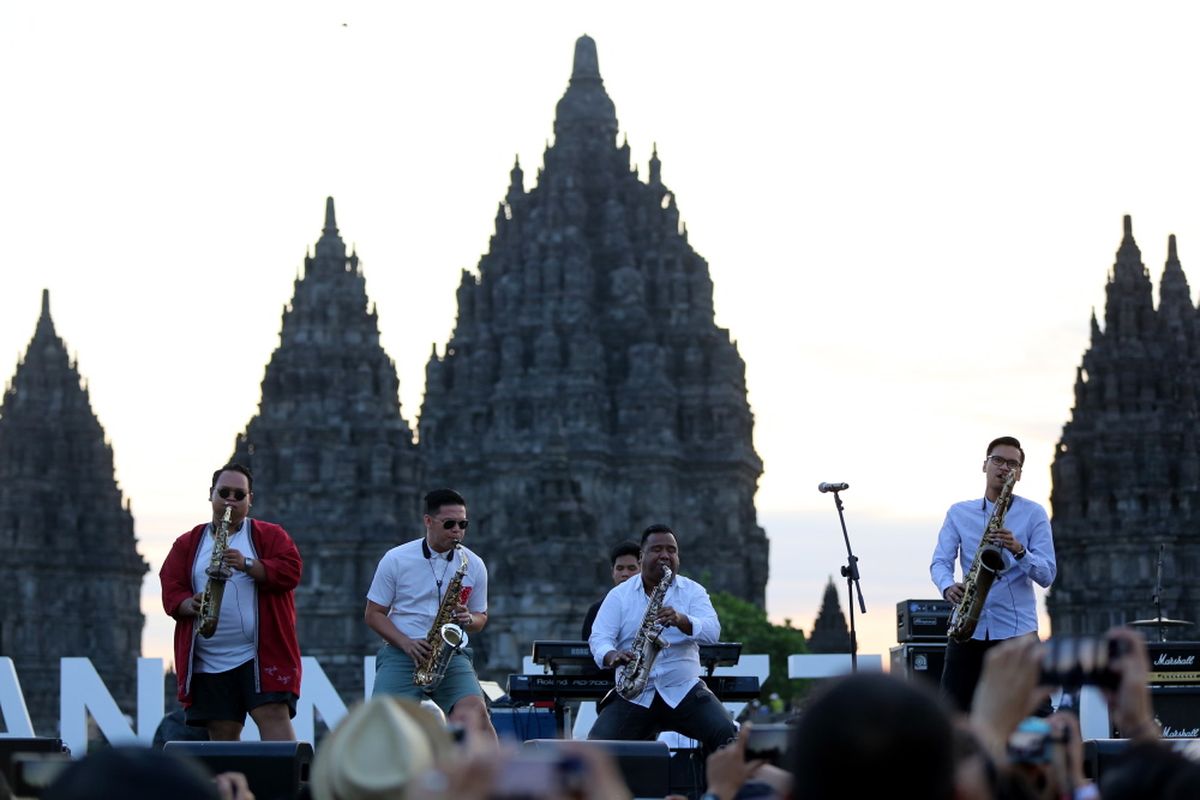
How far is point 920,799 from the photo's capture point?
17.0 ft

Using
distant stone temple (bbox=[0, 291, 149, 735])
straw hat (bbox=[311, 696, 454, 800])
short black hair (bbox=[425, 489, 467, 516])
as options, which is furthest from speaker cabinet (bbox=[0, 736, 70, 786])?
distant stone temple (bbox=[0, 291, 149, 735])

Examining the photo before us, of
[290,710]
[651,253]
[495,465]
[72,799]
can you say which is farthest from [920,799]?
[651,253]

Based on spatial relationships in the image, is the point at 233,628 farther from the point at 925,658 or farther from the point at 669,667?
the point at 925,658

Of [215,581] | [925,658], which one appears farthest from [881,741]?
[925,658]

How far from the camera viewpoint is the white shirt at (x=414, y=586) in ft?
48.0

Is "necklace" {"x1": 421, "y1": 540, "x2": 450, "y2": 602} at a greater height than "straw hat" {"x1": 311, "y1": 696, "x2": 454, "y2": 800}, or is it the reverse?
"necklace" {"x1": 421, "y1": 540, "x2": 450, "y2": 602}

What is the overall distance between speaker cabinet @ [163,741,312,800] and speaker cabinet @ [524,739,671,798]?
1319 mm

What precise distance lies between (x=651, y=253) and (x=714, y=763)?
104710 mm

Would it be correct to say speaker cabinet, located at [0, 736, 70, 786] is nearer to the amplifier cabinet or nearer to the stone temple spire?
the amplifier cabinet

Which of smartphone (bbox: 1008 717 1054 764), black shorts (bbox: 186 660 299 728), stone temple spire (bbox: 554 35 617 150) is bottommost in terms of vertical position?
smartphone (bbox: 1008 717 1054 764)

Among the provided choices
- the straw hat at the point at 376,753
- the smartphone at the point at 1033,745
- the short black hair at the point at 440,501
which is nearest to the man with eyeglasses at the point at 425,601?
the short black hair at the point at 440,501

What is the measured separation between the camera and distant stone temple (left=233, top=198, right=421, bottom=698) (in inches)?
3760

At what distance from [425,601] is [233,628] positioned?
133 centimetres

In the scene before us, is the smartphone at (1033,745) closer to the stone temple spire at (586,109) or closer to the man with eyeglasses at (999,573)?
the man with eyeglasses at (999,573)
